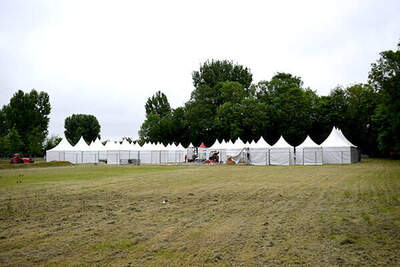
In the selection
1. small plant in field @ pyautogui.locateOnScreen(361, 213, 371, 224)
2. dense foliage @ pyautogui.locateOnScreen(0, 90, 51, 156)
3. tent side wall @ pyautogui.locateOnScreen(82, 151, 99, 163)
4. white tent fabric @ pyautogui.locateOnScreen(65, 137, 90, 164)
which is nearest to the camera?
small plant in field @ pyautogui.locateOnScreen(361, 213, 371, 224)

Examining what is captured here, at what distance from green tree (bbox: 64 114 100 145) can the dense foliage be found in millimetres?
24137

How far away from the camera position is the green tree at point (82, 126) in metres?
99.2

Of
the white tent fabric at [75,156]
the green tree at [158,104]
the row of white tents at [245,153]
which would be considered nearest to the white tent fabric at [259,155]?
the row of white tents at [245,153]

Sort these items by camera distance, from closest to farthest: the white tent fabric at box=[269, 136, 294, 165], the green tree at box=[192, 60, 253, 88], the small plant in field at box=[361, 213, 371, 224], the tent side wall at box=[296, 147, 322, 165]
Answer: the small plant in field at box=[361, 213, 371, 224] → the tent side wall at box=[296, 147, 322, 165] → the white tent fabric at box=[269, 136, 294, 165] → the green tree at box=[192, 60, 253, 88]

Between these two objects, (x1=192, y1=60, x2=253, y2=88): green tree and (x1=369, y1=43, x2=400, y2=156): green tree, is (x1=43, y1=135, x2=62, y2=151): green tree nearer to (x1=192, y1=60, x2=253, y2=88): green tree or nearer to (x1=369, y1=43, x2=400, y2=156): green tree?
(x1=192, y1=60, x2=253, y2=88): green tree

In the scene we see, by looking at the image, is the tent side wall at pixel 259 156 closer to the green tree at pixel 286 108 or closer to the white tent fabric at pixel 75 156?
the green tree at pixel 286 108

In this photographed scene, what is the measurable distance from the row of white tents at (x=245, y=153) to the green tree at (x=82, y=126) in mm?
49928

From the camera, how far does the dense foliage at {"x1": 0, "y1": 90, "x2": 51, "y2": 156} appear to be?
65944 mm

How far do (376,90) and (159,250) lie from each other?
4049 centimetres

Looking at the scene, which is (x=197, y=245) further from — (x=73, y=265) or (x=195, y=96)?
(x=195, y=96)

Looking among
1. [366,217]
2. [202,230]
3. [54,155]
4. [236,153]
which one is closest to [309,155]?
[236,153]

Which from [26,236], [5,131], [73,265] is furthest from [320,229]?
[5,131]

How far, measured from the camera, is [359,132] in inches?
2505

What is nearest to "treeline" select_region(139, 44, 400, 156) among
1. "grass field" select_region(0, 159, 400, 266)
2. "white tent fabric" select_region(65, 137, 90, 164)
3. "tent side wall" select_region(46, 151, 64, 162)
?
"white tent fabric" select_region(65, 137, 90, 164)
